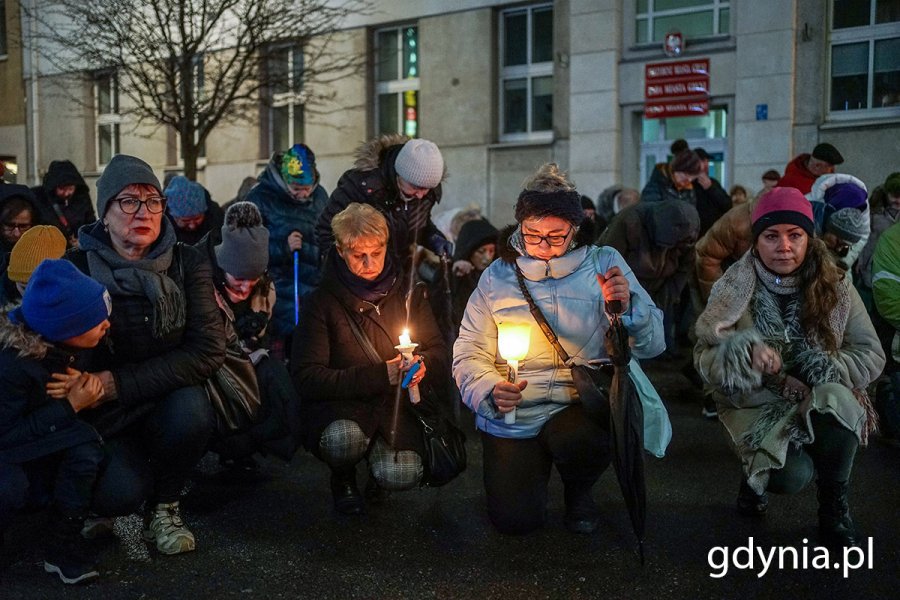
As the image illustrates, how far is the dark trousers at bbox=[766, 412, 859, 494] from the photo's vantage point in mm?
3984

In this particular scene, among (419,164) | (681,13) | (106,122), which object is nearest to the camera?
(419,164)

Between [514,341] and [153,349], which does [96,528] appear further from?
[514,341]

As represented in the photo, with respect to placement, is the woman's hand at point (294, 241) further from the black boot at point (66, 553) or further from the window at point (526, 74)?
the window at point (526, 74)

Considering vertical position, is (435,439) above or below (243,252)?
below

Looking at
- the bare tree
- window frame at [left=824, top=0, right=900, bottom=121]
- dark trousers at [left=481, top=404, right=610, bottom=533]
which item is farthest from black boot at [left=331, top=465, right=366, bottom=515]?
window frame at [left=824, top=0, right=900, bottom=121]

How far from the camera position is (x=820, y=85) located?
529 inches

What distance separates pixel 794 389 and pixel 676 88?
11.1 meters

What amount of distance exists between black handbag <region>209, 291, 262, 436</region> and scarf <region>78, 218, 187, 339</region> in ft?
1.21

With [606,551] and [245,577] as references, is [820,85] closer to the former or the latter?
[606,551]

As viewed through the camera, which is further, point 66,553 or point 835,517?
point 835,517

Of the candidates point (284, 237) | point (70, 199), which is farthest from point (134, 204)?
point (70, 199)

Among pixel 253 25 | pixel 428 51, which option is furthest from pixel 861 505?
pixel 428 51

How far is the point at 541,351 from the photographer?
4.25m

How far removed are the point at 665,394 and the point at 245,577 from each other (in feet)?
15.3
